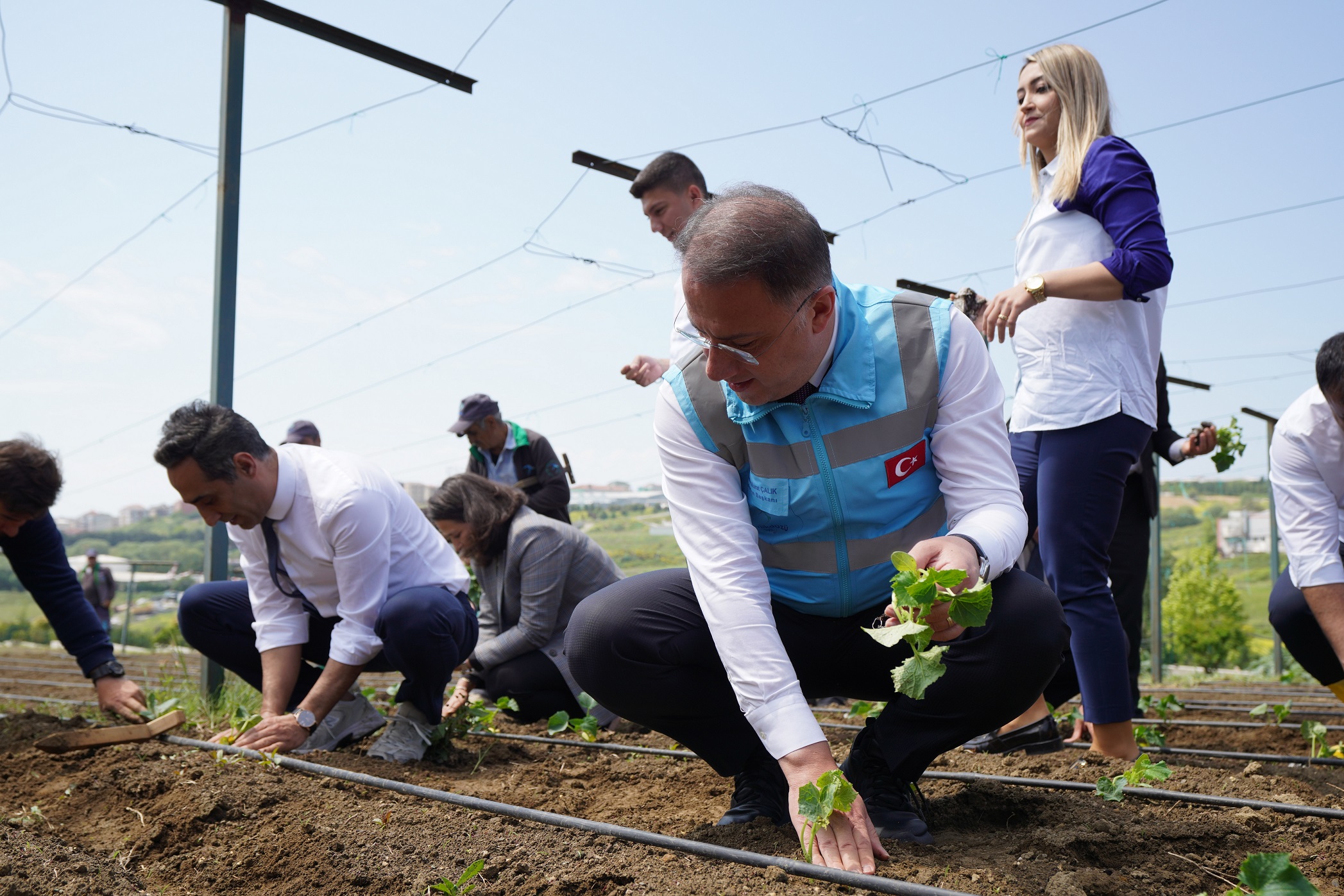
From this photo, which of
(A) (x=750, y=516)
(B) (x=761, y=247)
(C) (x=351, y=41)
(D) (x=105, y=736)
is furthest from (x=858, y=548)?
(C) (x=351, y=41)

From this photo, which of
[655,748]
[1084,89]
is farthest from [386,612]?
[1084,89]

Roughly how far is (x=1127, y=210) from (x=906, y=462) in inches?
41.9

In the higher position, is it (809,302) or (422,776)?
(809,302)

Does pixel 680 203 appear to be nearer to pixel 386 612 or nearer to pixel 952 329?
pixel 386 612

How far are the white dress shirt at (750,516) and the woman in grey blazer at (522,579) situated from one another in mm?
1936

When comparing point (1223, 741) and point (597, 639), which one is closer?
point (597, 639)

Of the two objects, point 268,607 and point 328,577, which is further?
point 268,607

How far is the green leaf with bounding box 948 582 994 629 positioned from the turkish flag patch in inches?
11.6

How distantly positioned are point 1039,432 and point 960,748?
902 mm

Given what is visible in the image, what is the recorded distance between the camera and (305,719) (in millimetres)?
2742

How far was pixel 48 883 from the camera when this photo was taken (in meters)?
1.70

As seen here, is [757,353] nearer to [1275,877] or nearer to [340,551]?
[1275,877]

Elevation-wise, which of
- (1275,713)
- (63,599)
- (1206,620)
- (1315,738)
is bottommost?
(1206,620)

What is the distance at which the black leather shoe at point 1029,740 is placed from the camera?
2.64 meters
